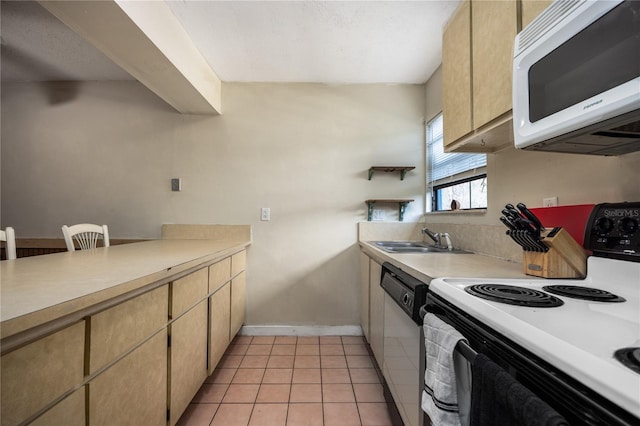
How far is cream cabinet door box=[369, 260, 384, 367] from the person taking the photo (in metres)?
1.79

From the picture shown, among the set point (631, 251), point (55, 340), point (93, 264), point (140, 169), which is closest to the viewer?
point (55, 340)

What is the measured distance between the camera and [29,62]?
8.01 feet

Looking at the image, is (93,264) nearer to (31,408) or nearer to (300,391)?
(31,408)

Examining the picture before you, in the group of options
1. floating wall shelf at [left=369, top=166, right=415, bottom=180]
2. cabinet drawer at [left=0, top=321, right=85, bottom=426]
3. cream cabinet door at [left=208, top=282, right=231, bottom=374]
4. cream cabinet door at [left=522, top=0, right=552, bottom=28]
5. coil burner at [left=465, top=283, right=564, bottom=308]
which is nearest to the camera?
cabinet drawer at [left=0, top=321, right=85, bottom=426]

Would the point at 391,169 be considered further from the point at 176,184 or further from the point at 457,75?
the point at 176,184

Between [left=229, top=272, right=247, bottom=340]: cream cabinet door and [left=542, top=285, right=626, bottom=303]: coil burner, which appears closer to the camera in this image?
[left=542, top=285, right=626, bottom=303]: coil burner

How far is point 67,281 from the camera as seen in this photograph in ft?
2.78

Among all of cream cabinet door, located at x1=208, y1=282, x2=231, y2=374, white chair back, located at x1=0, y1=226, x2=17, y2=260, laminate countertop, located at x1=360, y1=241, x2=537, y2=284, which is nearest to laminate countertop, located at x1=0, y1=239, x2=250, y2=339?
white chair back, located at x1=0, y1=226, x2=17, y2=260

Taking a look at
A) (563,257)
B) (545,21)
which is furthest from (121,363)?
(545,21)

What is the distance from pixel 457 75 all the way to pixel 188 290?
1.80 metres

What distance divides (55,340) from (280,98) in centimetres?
255

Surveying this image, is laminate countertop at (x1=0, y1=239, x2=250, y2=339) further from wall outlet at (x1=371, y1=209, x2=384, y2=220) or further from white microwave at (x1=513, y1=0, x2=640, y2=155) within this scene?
wall outlet at (x1=371, y1=209, x2=384, y2=220)

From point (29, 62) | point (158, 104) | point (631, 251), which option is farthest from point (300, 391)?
point (29, 62)

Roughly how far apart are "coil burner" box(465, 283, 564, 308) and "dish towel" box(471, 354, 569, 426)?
0.21 meters
